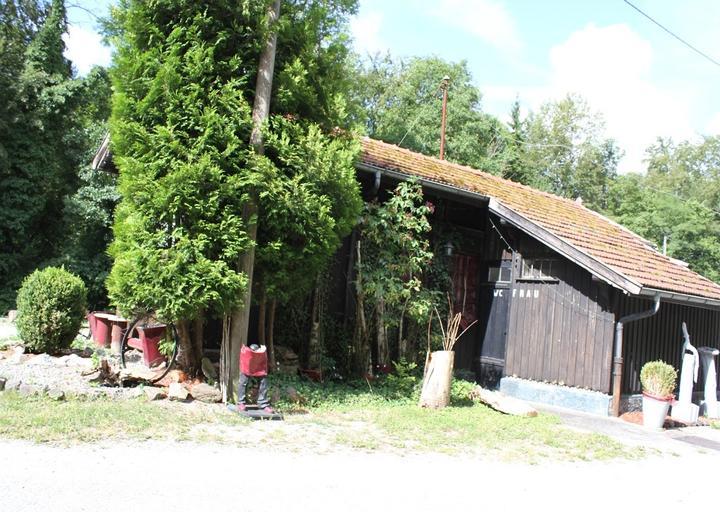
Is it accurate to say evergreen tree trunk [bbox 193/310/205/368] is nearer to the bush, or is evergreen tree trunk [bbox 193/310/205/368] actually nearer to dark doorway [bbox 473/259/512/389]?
the bush

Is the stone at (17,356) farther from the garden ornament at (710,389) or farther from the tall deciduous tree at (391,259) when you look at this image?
the garden ornament at (710,389)

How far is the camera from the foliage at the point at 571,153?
3950 centimetres

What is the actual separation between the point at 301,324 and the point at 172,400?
2.81m

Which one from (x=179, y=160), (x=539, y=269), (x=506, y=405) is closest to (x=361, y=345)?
(x=506, y=405)

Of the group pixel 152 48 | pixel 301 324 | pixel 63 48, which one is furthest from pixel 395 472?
pixel 63 48

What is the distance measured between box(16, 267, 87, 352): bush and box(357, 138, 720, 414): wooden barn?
502cm

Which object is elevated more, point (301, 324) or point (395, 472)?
point (301, 324)

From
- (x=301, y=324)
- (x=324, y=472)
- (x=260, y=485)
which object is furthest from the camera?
(x=301, y=324)

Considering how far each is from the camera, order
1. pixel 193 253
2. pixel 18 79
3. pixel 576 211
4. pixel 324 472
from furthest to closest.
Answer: pixel 18 79
pixel 576 211
pixel 193 253
pixel 324 472

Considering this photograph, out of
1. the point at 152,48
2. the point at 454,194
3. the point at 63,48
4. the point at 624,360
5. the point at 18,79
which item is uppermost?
the point at 63,48

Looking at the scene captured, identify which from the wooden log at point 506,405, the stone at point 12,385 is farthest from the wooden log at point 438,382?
the stone at point 12,385

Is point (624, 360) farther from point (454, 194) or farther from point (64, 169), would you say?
point (64, 169)

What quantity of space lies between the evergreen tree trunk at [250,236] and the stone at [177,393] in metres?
0.47

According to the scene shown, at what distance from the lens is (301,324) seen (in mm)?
9219
